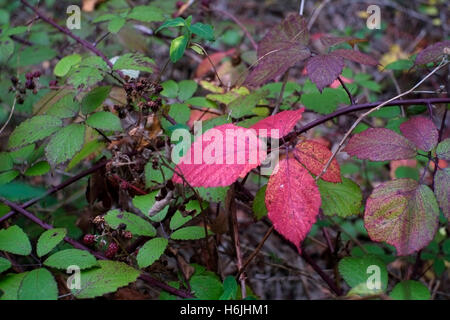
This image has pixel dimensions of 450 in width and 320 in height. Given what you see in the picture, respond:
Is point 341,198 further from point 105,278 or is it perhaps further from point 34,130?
point 34,130

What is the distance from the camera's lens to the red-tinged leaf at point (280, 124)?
88 cm

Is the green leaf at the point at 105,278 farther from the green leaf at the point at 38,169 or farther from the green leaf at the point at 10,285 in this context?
the green leaf at the point at 38,169

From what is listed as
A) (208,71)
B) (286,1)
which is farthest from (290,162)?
(286,1)

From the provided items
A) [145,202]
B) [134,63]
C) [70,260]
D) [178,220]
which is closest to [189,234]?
[178,220]

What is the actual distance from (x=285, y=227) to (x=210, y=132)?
0.26 m

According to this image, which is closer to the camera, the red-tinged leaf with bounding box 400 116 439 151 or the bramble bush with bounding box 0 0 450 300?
the bramble bush with bounding box 0 0 450 300

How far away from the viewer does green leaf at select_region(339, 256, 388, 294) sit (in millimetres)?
975

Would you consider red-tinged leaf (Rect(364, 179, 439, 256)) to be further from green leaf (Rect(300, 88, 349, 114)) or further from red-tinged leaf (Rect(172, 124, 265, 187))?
green leaf (Rect(300, 88, 349, 114))

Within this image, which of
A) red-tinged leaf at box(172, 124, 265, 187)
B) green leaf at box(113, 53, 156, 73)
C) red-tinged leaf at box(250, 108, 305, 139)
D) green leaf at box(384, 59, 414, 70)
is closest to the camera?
red-tinged leaf at box(172, 124, 265, 187)

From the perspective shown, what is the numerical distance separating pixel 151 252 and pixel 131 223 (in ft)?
0.37

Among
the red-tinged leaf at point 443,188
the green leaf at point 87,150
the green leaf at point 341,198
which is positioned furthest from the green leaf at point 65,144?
the red-tinged leaf at point 443,188

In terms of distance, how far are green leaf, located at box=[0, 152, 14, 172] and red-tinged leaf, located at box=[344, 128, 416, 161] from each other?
97 centimetres

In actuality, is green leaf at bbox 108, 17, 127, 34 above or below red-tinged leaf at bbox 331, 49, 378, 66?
above

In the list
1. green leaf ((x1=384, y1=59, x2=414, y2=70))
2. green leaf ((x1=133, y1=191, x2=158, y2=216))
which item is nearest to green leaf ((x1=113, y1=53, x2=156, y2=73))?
green leaf ((x1=133, y1=191, x2=158, y2=216))
